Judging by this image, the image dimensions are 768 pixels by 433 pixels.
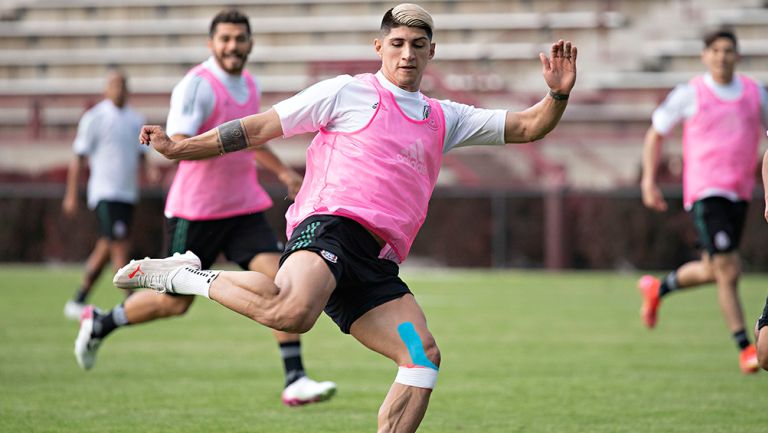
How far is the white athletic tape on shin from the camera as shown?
5852 mm

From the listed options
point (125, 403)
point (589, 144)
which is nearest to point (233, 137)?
point (125, 403)

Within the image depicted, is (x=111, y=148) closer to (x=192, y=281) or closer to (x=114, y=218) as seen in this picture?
(x=114, y=218)

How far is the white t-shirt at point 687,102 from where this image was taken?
36.3 ft

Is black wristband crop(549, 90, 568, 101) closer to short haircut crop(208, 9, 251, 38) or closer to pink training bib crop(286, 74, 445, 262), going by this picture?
pink training bib crop(286, 74, 445, 262)

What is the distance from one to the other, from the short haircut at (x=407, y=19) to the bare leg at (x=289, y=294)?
1.14 meters

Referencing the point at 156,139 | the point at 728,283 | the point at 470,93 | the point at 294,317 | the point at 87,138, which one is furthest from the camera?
the point at 470,93

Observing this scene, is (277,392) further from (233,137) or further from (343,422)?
(233,137)

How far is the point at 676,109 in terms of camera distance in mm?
11180

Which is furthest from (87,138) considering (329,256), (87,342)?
(329,256)

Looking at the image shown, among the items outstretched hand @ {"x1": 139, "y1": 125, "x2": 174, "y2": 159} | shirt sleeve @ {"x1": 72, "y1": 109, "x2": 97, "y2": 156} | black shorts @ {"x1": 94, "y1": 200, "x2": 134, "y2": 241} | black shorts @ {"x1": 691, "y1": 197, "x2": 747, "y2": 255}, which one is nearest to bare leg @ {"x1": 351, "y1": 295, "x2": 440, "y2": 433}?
outstretched hand @ {"x1": 139, "y1": 125, "x2": 174, "y2": 159}

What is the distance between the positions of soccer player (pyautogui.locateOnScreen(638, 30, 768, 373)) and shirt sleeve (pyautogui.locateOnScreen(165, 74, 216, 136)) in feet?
13.8

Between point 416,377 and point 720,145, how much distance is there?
5.95m

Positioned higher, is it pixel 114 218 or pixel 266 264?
pixel 114 218

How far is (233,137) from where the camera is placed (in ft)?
19.9
